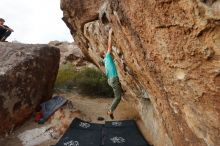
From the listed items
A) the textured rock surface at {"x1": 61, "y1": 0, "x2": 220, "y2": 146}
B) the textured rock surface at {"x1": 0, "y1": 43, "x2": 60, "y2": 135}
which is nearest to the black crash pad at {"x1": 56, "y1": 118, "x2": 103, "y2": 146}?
the textured rock surface at {"x1": 0, "y1": 43, "x2": 60, "y2": 135}

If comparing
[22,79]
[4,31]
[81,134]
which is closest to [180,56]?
[81,134]

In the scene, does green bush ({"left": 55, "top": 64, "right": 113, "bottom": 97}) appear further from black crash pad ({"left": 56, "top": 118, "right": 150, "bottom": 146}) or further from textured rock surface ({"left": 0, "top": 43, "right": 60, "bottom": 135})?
black crash pad ({"left": 56, "top": 118, "right": 150, "bottom": 146})

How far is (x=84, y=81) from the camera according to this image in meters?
13.6

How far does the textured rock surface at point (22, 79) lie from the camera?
936 cm

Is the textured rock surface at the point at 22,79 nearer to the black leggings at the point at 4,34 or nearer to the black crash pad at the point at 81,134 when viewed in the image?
the black crash pad at the point at 81,134

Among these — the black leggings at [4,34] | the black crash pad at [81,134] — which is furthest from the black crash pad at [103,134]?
the black leggings at [4,34]

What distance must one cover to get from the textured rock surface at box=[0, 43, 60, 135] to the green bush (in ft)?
7.31

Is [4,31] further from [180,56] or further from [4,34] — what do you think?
[180,56]

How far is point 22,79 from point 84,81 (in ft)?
13.2

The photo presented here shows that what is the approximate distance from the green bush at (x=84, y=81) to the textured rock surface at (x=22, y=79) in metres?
2.23

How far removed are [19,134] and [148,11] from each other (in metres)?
6.56

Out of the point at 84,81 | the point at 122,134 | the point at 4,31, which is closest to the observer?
the point at 122,134

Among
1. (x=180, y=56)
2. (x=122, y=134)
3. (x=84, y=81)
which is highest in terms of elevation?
(x=180, y=56)

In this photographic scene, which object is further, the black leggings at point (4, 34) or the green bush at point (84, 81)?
the green bush at point (84, 81)
